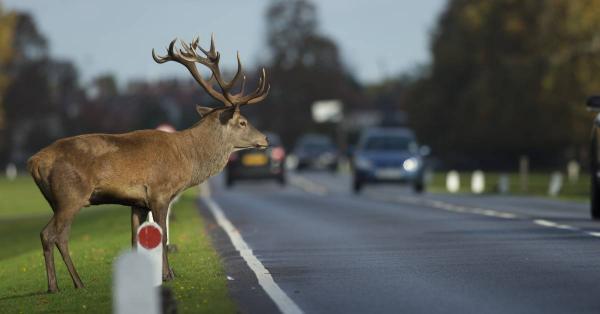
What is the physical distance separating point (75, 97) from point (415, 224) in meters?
135

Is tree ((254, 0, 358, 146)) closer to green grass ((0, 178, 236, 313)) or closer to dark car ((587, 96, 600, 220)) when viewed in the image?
green grass ((0, 178, 236, 313))

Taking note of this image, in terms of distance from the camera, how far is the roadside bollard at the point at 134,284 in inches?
361

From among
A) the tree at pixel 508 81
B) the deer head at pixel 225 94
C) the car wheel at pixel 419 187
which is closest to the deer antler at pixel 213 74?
the deer head at pixel 225 94

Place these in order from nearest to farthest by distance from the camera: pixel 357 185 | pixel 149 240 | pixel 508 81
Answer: pixel 149 240
pixel 357 185
pixel 508 81


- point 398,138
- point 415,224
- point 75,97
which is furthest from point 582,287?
point 75,97

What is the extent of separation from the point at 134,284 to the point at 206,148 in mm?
6770

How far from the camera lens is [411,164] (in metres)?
41.3

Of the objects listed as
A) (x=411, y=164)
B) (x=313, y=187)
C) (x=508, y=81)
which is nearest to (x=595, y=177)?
(x=411, y=164)

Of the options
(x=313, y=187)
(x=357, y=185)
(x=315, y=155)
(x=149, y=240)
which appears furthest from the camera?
(x=315, y=155)

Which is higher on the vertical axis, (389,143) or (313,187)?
(389,143)

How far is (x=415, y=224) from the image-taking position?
923 inches

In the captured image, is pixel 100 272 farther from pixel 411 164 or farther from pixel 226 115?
pixel 411 164

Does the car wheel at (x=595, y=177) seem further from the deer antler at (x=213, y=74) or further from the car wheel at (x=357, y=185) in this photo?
the car wheel at (x=357, y=185)

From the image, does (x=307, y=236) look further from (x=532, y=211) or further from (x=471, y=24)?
(x=471, y=24)
